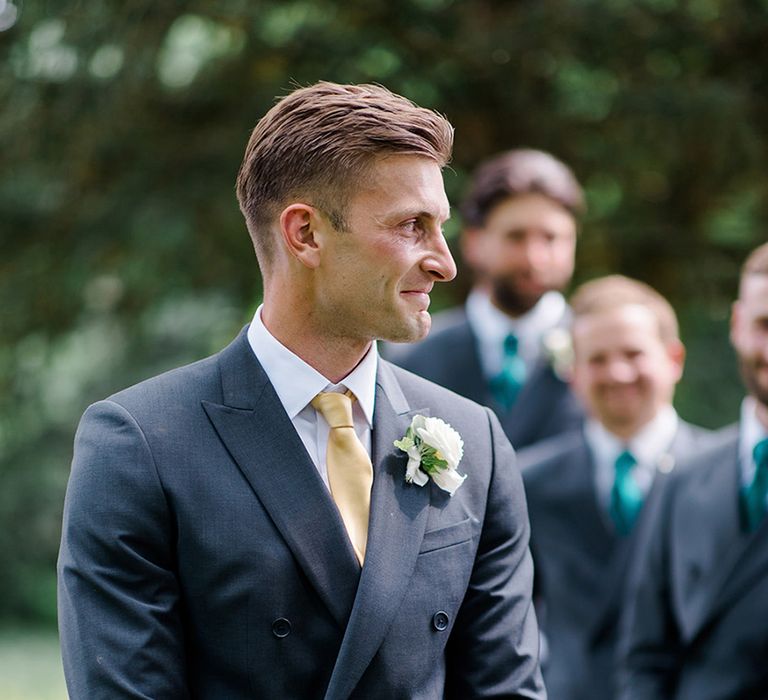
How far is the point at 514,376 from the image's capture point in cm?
674

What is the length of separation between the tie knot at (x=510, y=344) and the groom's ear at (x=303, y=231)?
356 cm

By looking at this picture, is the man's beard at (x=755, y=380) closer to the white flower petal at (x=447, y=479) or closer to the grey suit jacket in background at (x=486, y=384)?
the grey suit jacket in background at (x=486, y=384)

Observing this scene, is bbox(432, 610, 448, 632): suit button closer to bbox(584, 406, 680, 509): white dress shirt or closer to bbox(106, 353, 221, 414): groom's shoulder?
bbox(106, 353, 221, 414): groom's shoulder

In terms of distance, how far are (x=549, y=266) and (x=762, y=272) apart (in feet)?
5.76

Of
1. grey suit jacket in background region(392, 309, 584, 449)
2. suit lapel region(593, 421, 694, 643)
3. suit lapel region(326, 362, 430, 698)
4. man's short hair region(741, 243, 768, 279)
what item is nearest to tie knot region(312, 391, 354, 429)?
suit lapel region(326, 362, 430, 698)

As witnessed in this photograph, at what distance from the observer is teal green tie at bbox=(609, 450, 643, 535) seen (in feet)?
19.6

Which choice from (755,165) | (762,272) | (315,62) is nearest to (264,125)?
(762,272)

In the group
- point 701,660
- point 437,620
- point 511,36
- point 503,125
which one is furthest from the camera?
point 503,125

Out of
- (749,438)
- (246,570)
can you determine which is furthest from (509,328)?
(246,570)

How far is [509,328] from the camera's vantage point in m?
6.75

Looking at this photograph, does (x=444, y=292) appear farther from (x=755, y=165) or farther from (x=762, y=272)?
(x=762, y=272)

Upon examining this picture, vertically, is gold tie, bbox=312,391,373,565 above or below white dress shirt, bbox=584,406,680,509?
above

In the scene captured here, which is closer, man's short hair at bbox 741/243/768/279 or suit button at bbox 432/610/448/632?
suit button at bbox 432/610/448/632

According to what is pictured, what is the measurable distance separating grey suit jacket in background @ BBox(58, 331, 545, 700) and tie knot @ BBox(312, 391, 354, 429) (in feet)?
0.30
